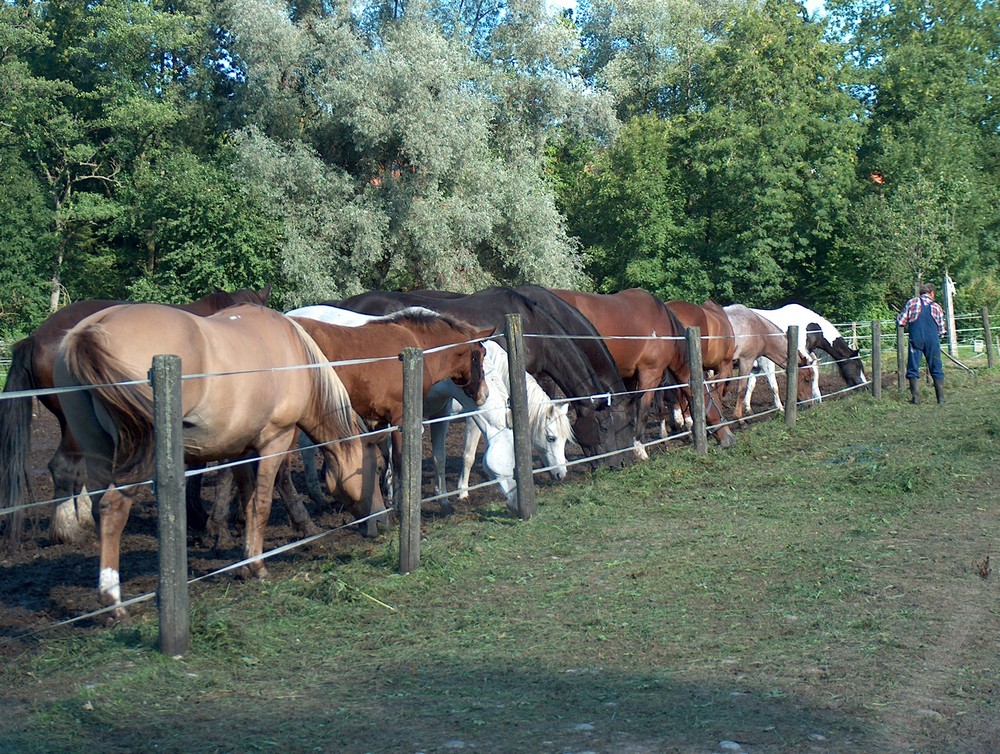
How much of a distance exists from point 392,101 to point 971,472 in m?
18.7

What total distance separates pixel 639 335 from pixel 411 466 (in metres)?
6.02

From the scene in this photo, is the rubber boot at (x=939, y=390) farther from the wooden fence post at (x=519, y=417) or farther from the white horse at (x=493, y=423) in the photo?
the wooden fence post at (x=519, y=417)

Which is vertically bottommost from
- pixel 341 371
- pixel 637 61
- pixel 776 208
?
pixel 341 371

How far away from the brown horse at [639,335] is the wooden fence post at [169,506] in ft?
23.4

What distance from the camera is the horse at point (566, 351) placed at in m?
9.41

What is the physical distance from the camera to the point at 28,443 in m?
5.88

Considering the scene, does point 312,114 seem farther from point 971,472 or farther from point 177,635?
point 177,635

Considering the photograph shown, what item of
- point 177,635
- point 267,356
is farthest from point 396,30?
point 177,635

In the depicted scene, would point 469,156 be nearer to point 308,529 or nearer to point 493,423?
point 493,423

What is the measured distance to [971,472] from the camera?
813 cm

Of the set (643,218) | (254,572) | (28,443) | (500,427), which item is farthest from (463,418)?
(643,218)

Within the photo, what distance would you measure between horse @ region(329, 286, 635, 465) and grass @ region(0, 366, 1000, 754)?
2338mm

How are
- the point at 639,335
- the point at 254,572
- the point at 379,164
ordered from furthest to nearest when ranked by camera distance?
the point at 379,164
the point at 639,335
the point at 254,572

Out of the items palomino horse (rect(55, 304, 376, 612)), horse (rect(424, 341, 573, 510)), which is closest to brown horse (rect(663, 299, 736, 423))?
horse (rect(424, 341, 573, 510))
